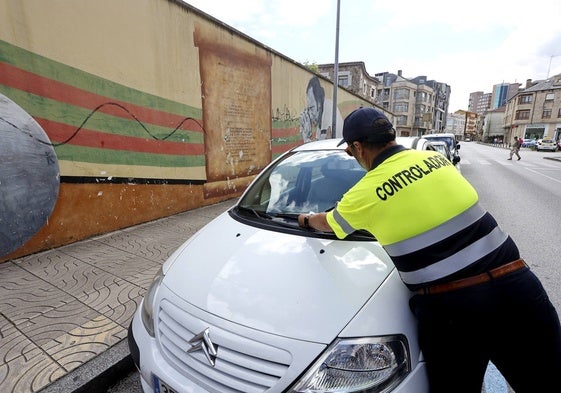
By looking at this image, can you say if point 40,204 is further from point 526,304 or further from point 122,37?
point 526,304

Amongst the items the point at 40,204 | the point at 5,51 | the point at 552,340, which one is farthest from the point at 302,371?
the point at 5,51

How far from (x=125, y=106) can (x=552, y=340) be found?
17.5 ft

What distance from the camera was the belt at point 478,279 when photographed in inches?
51.9

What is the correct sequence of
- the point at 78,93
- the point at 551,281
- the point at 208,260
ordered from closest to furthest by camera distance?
1. the point at 208,260
2. the point at 551,281
3. the point at 78,93

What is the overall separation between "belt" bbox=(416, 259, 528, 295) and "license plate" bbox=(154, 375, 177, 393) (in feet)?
4.14

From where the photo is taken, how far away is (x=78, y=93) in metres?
4.12

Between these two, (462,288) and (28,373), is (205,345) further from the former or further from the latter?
(28,373)

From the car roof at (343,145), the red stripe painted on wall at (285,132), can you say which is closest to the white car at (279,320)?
the car roof at (343,145)

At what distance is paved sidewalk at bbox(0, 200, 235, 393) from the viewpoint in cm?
205

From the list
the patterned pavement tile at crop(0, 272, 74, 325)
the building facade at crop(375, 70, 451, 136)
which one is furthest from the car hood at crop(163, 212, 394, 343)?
the building facade at crop(375, 70, 451, 136)

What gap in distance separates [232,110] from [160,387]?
6.32 m

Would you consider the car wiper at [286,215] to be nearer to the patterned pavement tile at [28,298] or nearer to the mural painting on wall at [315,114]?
the patterned pavement tile at [28,298]

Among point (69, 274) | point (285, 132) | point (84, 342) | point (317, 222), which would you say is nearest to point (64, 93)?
point (69, 274)

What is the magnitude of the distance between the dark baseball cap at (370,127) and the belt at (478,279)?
730 millimetres
